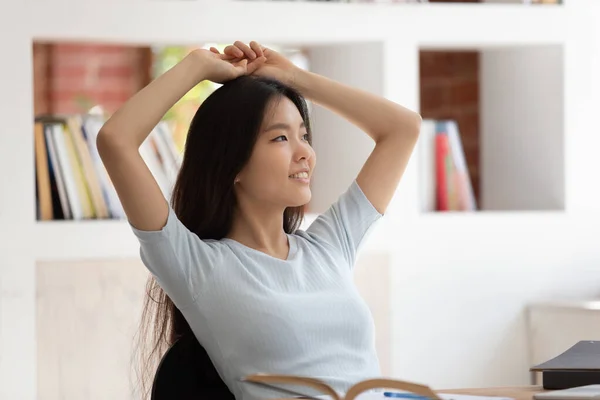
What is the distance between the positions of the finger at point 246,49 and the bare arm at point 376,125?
0.31 feet

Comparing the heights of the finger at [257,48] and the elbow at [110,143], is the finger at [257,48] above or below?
above

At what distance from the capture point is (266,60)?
2.04 metres

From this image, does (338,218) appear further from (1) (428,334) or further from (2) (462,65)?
(2) (462,65)

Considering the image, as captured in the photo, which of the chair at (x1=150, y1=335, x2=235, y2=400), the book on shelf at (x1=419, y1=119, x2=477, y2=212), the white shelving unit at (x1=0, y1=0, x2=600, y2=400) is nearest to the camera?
the chair at (x1=150, y1=335, x2=235, y2=400)

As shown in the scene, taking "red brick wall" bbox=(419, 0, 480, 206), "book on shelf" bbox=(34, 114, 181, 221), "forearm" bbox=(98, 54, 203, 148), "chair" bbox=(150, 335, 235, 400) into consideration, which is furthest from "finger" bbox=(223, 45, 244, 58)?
"red brick wall" bbox=(419, 0, 480, 206)

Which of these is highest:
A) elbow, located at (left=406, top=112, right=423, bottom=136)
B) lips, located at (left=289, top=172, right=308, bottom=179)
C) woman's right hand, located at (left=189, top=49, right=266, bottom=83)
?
woman's right hand, located at (left=189, top=49, right=266, bottom=83)

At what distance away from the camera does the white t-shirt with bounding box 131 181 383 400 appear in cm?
173

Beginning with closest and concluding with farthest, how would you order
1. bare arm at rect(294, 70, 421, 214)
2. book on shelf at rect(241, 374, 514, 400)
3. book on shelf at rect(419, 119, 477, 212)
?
1. book on shelf at rect(241, 374, 514, 400)
2. bare arm at rect(294, 70, 421, 214)
3. book on shelf at rect(419, 119, 477, 212)

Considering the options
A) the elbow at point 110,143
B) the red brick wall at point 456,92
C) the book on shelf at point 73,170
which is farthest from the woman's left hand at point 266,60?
the red brick wall at point 456,92

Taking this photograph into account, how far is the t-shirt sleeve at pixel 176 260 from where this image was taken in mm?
1728

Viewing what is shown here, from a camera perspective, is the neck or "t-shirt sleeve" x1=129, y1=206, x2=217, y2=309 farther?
the neck

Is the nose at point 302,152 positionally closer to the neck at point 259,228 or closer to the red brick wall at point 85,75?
the neck at point 259,228

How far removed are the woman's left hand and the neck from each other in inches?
10.2

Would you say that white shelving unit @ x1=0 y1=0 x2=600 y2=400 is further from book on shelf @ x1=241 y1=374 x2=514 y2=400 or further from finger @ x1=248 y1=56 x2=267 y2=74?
book on shelf @ x1=241 y1=374 x2=514 y2=400
